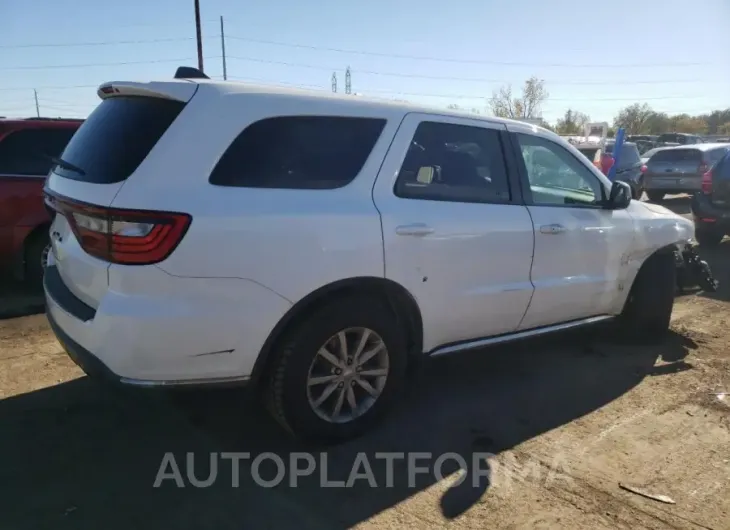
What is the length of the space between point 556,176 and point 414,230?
1545 mm

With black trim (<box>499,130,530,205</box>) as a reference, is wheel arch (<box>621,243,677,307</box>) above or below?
below

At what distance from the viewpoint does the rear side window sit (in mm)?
2951

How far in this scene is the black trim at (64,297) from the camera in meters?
2.93

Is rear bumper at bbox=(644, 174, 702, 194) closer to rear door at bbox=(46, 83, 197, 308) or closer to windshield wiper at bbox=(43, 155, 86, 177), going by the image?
rear door at bbox=(46, 83, 197, 308)

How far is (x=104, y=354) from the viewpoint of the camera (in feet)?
9.18

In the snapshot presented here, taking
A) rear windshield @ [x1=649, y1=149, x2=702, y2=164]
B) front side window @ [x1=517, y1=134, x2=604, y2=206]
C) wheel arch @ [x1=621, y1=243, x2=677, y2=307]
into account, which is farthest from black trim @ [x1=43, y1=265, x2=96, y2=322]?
rear windshield @ [x1=649, y1=149, x2=702, y2=164]

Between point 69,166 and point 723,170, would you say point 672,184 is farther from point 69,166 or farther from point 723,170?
point 69,166

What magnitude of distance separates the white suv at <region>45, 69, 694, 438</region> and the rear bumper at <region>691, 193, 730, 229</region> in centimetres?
619

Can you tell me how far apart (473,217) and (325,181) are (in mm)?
989

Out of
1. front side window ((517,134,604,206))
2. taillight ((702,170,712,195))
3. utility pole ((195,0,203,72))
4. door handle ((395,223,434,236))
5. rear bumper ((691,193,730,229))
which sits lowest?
rear bumper ((691,193,730,229))

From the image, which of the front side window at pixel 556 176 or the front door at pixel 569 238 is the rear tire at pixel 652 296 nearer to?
the front door at pixel 569 238

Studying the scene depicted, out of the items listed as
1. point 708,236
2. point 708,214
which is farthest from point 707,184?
point 708,236

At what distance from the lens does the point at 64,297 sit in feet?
10.4

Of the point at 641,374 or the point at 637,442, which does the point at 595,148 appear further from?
the point at 637,442
